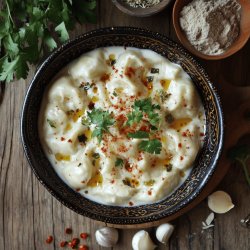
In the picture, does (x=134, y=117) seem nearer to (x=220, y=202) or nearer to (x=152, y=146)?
(x=152, y=146)

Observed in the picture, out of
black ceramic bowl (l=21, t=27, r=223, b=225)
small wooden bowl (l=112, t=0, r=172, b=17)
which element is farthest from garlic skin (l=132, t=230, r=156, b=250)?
small wooden bowl (l=112, t=0, r=172, b=17)

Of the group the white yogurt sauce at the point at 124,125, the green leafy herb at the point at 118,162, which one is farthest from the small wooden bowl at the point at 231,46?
the green leafy herb at the point at 118,162

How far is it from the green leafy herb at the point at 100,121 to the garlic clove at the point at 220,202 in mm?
1004

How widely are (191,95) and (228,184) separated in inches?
31.9

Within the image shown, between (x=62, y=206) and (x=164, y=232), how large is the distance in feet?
2.65

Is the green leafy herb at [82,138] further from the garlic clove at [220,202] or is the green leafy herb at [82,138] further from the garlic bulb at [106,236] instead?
the garlic clove at [220,202]

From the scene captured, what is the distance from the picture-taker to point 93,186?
11.2ft

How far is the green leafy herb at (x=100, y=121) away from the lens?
314 centimetres

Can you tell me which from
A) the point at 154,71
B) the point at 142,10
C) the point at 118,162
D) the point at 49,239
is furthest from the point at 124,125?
the point at 49,239

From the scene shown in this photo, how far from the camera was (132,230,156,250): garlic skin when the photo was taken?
360cm

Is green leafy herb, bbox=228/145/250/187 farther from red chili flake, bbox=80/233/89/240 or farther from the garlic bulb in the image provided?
red chili flake, bbox=80/233/89/240

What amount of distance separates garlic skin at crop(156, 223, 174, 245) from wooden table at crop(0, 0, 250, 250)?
8 centimetres

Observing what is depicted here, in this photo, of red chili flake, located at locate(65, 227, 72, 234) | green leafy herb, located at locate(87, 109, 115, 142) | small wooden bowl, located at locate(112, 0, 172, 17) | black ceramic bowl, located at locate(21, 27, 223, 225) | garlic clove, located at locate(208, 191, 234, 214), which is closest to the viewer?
green leafy herb, located at locate(87, 109, 115, 142)

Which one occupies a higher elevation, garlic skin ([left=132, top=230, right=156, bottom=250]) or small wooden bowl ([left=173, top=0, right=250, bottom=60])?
small wooden bowl ([left=173, top=0, right=250, bottom=60])
